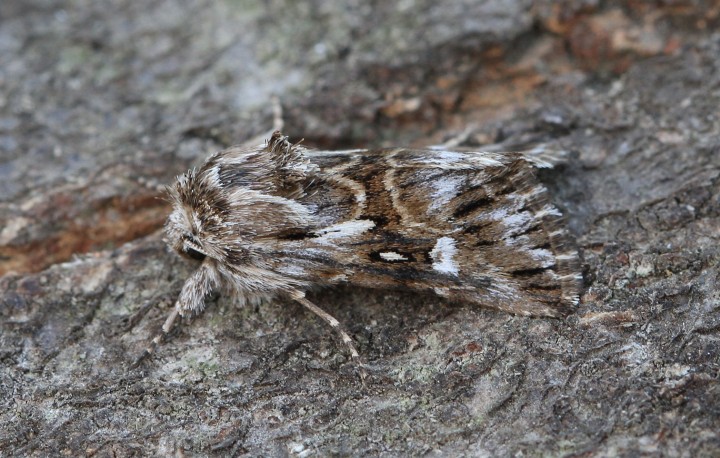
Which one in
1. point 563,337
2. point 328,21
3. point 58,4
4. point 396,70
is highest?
point 58,4

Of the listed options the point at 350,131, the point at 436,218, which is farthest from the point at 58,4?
the point at 436,218

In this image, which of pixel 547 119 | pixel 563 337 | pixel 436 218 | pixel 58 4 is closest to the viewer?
pixel 563 337

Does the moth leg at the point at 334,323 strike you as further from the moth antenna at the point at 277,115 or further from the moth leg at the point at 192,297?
the moth antenna at the point at 277,115

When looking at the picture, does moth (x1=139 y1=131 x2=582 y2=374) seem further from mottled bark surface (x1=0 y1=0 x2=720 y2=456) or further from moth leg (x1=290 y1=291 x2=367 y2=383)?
mottled bark surface (x1=0 y1=0 x2=720 y2=456)

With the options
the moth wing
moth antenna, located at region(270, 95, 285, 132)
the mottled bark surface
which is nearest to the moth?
the moth wing

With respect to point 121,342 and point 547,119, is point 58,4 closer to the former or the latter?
point 121,342

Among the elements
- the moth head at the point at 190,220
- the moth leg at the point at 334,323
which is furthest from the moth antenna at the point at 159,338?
the moth leg at the point at 334,323
